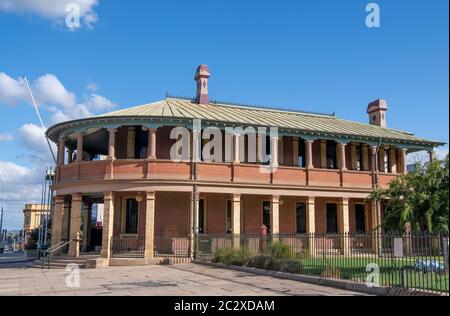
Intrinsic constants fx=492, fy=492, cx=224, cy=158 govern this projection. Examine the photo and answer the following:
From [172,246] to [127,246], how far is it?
2.25 meters

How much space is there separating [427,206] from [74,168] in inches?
660

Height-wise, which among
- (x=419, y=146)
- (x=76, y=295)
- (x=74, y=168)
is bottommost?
(x=76, y=295)

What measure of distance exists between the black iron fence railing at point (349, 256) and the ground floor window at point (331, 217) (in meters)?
6.09

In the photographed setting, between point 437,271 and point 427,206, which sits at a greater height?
point 427,206

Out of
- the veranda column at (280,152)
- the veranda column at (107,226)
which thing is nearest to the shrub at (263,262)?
the veranda column at (107,226)

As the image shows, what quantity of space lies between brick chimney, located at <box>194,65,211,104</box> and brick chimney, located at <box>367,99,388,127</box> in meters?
12.8

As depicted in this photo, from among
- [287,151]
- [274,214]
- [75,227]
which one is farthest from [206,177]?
[75,227]

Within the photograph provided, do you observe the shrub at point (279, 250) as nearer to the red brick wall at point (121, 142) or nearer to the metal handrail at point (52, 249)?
the metal handrail at point (52, 249)

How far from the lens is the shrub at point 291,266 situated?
15.8 m

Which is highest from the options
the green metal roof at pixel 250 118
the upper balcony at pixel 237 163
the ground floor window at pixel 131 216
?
the green metal roof at pixel 250 118

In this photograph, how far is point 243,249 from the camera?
19.5m

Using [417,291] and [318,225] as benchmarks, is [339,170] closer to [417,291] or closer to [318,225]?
[318,225]

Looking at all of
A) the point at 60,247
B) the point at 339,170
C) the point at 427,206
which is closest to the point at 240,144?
the point at 339,170

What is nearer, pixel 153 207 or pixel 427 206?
pixel 427 206
